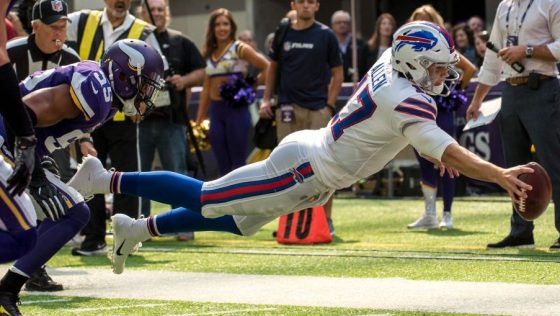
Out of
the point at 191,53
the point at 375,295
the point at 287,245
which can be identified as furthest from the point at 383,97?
the point at 191,53

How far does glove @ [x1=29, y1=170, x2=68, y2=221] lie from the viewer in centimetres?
625

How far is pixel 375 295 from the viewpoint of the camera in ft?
23.6

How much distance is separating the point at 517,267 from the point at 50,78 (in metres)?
3.37

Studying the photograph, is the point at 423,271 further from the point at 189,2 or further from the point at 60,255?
the point at 189,2

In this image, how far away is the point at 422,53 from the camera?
6.86 metres

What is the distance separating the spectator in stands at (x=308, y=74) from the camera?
440 inches

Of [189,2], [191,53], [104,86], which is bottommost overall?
[189,2]

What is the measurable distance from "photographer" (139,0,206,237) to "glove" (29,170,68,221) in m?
4.40

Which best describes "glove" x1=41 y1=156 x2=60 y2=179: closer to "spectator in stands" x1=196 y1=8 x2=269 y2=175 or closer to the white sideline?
the white sideline

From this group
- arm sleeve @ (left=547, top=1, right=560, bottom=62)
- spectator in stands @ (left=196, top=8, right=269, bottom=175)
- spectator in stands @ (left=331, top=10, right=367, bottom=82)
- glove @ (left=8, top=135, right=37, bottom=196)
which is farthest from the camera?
spectator in stands @ (left=331, top=10, right=367, bottom=82)

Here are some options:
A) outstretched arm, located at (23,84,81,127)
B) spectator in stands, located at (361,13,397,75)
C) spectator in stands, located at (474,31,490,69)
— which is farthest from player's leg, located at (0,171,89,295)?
spectator in stands, located at (474,31,490,69)

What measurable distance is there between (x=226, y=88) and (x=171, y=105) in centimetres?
140

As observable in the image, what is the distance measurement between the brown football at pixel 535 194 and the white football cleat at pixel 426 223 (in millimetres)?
5101

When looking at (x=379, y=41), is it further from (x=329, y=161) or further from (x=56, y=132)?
(x=56, y=132)
